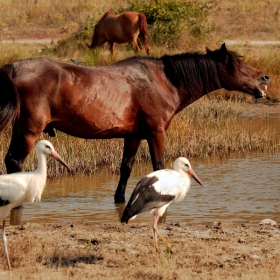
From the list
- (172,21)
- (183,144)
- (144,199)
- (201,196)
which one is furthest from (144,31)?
(144,199)

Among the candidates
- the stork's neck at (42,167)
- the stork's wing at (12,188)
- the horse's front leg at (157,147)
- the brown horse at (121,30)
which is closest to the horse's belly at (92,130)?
the horse's front leg at (157,147)

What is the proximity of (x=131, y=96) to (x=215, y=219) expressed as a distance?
64.8 inches

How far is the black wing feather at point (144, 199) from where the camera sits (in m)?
6.13

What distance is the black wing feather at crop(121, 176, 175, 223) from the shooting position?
20.1 feet

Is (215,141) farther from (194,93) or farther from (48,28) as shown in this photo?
(48,28)

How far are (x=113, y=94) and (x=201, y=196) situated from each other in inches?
64.4

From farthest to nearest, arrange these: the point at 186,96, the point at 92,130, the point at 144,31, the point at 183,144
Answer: the point at 144,31, the point at 183,144, the point at 186,96, the point at 92,130

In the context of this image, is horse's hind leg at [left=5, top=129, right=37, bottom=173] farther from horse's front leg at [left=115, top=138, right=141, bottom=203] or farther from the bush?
the bush

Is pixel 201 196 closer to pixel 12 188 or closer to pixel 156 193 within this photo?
pixel 156 193

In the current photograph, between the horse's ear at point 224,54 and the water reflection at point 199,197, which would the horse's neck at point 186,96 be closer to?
the horse's ear at point 224,54

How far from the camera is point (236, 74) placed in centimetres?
937

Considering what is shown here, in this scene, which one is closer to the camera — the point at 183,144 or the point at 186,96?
the point at 186,96

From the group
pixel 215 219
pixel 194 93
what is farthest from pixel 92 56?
pixel 215 219

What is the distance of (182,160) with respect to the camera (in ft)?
22.0
